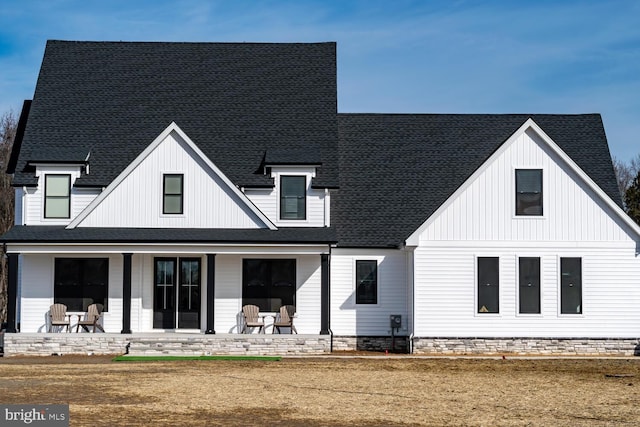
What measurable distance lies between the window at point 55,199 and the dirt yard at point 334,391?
6.09 meters

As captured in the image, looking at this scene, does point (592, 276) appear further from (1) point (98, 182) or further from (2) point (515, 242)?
(1) point (98, 182)

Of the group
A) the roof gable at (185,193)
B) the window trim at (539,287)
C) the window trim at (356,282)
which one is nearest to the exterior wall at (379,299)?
the window trim at (356,282)

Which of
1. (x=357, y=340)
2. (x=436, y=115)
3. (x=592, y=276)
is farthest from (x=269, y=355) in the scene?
(x=436, y=115)

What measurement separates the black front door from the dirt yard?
4719 millimetres

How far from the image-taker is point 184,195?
32.4 metres

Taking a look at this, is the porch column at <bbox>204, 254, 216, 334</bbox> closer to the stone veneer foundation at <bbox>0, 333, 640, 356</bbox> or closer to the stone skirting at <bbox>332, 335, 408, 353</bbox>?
the stone veneer foundation at <bbox>0, 333, 640, 356</bbox>

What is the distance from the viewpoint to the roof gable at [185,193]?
106ft

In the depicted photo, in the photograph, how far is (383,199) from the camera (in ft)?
114

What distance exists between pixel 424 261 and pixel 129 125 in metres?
11.4

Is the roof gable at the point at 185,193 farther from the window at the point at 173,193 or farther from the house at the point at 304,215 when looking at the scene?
the window at the point at 173,193

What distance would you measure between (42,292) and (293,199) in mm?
8531

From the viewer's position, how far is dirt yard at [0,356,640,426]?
16.8 m

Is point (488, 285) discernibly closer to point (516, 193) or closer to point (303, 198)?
point (516, 193)

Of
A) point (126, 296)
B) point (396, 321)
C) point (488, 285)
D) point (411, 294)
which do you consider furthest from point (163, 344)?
point (488, 285)
